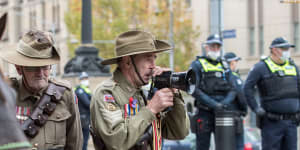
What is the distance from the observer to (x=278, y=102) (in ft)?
26.2

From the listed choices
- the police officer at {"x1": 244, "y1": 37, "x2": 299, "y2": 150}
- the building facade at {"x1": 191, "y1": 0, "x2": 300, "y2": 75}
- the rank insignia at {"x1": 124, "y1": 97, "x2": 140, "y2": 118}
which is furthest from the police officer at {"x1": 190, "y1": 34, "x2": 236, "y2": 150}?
the building facade at {"x1": 191, "y1": 0, "x2": 300, "y2": 75}

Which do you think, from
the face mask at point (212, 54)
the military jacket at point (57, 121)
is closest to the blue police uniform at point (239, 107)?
the face mask at point (212, 54)

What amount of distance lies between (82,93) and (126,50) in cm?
877

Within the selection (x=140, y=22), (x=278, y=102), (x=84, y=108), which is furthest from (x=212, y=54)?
(x=140, y=22)

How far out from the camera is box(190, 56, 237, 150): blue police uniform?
27.1ft

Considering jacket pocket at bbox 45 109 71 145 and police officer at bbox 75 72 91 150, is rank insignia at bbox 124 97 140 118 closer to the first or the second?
jacket pocket at bbox 45 109 71 145

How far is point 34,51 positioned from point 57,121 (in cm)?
59

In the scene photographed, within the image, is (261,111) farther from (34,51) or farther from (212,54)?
(34,51)

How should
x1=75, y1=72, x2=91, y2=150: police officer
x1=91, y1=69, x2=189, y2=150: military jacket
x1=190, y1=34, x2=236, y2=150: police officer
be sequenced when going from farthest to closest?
x1=75, y1=72, x2=91, y2=150: police officer, x1=190, y1=34, x2=236, y2=150: police officer, x1=91, y1=69, x2=189, y2=150: military jacket

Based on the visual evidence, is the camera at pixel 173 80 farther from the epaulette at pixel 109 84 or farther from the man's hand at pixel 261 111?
the man's hand at pixel 261 111

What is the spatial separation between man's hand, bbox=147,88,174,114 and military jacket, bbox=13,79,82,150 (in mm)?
793

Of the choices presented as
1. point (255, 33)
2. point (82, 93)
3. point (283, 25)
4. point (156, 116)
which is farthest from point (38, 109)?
point (255, 33)

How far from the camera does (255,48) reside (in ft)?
112

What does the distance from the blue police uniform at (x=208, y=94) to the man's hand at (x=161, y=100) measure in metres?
4.18
